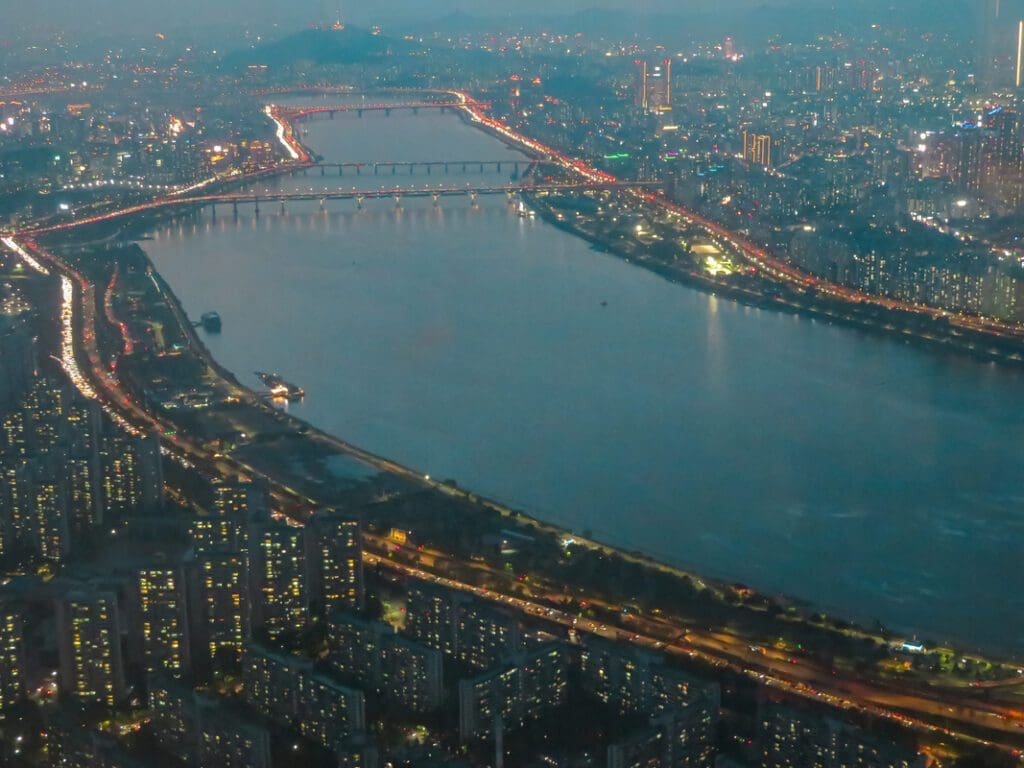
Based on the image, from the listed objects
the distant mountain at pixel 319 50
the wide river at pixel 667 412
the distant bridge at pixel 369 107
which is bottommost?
the wide river at pixel 667 412

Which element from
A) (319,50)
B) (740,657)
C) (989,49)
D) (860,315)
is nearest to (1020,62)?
(989,49)

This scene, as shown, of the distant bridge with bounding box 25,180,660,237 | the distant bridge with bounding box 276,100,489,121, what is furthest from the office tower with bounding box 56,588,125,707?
the distant bridge with bounding box 276,100,489,121

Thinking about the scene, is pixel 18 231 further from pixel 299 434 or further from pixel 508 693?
pixel 508 693

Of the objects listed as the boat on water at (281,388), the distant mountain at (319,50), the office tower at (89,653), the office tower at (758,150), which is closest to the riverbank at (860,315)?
the boat on water at (281,388)

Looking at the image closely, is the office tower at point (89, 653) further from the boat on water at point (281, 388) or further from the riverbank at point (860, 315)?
the riverbank at point (860, 315)

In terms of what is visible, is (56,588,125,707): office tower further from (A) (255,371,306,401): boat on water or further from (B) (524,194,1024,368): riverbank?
(B) (524,194,1024,368): riverbank

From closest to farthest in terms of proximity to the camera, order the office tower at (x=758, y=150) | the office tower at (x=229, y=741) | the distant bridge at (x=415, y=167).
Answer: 1. the office tower at (x=229, y=741)
2. the distant bridge at (x=415, y=167)
3. the office tower at (x=758, y=150)
